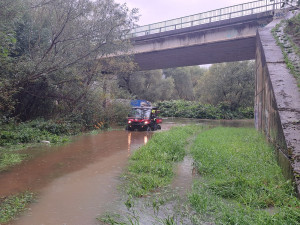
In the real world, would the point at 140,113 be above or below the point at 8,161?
above

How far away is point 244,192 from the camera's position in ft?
17.1

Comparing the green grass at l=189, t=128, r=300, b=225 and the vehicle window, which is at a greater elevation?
the vehicle window

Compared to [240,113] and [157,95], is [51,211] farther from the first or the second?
[157,95]

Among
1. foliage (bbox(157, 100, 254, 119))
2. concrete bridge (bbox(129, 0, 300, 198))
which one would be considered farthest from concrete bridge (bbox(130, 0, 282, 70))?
foliage (bbox(157, 100, 254, 119))

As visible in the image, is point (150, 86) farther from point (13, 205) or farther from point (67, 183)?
point (13, 205)

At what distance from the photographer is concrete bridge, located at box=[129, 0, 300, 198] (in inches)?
294

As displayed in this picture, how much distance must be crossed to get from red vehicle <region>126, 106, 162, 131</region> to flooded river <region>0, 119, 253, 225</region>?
8.39 metres

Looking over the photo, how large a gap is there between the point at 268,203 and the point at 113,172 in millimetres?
4607

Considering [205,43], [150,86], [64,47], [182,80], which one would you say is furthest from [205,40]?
[182,80]

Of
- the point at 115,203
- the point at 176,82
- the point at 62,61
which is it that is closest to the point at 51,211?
the point at 115,203

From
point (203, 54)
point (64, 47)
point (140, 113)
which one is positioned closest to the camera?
point (64, 47)

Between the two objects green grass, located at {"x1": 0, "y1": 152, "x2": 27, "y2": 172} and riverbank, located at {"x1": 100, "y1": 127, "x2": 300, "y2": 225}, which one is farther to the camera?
green grass, located at {"x1": 0, "y1": 152, "x2": 27, "y2": 172}

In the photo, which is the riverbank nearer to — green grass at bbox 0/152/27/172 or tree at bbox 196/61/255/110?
green grass at bbox 0/152/27/172

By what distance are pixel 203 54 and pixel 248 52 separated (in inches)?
162
